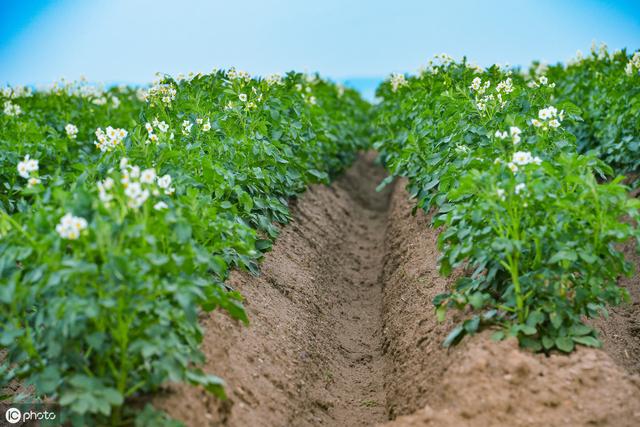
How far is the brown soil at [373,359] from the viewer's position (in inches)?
144

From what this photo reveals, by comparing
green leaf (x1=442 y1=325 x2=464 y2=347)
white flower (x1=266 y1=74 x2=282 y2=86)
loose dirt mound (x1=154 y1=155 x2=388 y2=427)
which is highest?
white flower (x1=266 y1=74 x2=282 y2=86)

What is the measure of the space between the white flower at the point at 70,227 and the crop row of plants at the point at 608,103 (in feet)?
15.2

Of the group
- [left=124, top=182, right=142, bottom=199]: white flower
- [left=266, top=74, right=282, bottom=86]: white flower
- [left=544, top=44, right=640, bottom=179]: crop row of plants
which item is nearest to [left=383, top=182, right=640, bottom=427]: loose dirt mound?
[left=124, top=182, right=142, bottom=199]: white flower

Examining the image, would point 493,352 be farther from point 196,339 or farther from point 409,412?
point 196,339

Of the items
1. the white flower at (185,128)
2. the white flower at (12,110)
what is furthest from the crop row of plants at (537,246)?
the white flower at (12,110)

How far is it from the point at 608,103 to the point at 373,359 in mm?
4175

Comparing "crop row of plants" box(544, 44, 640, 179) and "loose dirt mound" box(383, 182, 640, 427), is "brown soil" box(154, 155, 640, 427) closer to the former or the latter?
"loose dirt mound" box(383, 182, 640, 427)

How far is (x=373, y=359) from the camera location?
18.5ft

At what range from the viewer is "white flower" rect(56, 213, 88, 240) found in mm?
3285

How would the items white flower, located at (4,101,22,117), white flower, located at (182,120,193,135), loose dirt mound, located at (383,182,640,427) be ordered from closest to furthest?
1. loose dirt mound, located at (383,182,640,427)
2. white flower, located at (182,120,193,135)
3. white flower, located at (4,101,22,117)

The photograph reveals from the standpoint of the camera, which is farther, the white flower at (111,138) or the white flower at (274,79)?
the white flower at (274,79)

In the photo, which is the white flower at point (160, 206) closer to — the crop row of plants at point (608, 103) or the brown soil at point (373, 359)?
the brown soil at point (373, 359)

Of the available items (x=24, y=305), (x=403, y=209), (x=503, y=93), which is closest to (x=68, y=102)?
(x=403, y=209)

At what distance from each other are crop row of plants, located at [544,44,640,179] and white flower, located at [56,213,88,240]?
4.64 meters
